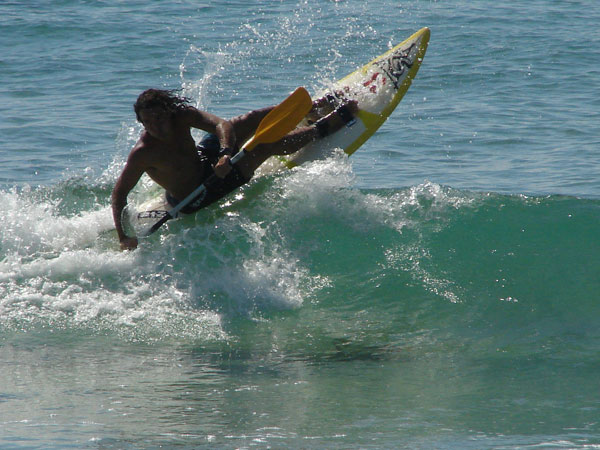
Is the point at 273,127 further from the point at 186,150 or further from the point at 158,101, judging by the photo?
the point at 158,101

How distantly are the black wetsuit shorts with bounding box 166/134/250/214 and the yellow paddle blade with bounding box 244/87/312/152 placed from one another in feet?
1.01

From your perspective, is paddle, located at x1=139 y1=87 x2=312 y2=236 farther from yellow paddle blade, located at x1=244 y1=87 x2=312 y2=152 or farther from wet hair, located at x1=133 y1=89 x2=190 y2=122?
wet hair, located at x1=133 y1=89 x2=190 y2=122

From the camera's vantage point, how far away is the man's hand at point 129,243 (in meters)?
5.95

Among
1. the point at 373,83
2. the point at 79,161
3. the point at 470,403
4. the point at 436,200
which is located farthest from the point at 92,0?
the point at 470,403

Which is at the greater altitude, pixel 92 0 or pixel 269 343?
pixel 92 0

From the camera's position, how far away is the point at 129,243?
19.5 ft

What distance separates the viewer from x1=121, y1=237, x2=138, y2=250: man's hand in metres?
5.95

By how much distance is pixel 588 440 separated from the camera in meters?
3.62

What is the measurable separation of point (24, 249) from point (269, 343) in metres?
2.49

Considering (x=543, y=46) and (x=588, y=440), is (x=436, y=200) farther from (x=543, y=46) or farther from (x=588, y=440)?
(x=543, y=46)

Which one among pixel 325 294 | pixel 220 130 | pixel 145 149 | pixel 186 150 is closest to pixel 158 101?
pixel 145 149

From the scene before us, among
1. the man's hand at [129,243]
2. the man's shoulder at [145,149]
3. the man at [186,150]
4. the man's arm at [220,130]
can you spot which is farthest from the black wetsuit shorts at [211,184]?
the man's shoulder at [145,149]

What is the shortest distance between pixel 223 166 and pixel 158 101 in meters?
0.69

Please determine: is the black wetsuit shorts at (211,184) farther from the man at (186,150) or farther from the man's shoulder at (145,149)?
the man's shoulder at (145,149)
